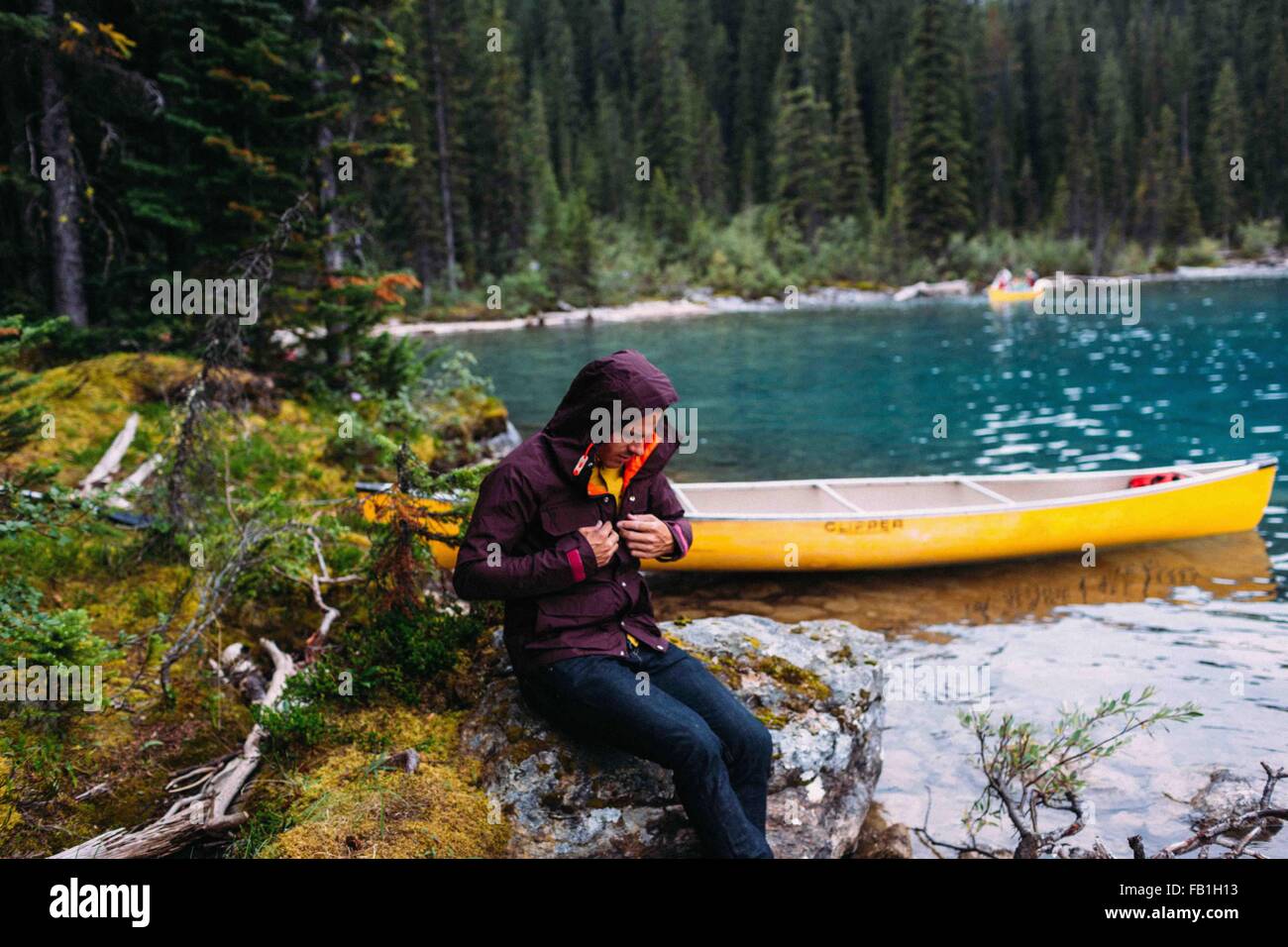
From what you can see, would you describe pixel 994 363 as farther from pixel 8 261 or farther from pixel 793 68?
pixel 793 68

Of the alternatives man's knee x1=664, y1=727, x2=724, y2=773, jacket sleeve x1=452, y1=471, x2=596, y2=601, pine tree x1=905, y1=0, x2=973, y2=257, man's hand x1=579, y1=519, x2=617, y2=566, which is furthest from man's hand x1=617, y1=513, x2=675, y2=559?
pine tree x1=905, y1=0, x2=973, y2=257

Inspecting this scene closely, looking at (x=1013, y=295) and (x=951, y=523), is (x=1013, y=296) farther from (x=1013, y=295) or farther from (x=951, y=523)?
(x=951, y=523)

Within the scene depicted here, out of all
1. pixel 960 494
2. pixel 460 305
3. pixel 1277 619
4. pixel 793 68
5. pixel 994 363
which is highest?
pixel 793 68

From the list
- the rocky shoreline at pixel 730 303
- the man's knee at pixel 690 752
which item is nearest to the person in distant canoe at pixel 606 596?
the man's knee at pixel 690 752

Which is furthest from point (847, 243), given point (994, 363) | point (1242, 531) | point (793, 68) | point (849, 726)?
point (849, 726)

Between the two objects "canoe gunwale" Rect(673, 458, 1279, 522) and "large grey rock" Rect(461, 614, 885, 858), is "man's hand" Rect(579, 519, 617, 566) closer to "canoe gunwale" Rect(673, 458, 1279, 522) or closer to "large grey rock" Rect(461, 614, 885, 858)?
"large grey rock" Rect(461, 614, 885, 858)

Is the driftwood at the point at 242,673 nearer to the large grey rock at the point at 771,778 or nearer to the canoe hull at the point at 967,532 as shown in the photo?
the large grey rock at the point at 771,778

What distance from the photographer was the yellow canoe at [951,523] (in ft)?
31.7

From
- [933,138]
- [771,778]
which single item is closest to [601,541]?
[771,778]

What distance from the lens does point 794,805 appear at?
173 inches

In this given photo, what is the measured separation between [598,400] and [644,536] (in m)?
0.68

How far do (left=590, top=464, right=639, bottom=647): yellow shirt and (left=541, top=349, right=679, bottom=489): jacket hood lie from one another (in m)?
0.06

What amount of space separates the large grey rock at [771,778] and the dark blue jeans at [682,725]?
0.25 metres
